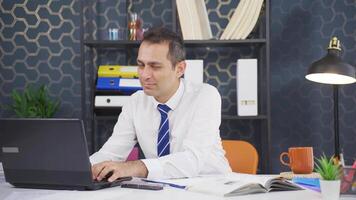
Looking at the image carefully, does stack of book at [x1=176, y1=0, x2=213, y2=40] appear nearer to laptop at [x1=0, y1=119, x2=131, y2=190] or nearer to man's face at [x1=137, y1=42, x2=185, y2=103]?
man's face at [x1=137, y1=42, x2=185, y2=103]

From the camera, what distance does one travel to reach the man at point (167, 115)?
225cm

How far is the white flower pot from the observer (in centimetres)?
151

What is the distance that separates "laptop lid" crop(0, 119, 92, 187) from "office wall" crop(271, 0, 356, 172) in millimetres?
2165

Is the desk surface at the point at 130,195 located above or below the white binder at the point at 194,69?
Answer: below

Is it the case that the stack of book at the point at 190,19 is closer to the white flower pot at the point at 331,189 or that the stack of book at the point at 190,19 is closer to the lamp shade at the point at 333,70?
the lamp shade at the point at 333,70

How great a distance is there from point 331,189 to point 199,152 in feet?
2.34

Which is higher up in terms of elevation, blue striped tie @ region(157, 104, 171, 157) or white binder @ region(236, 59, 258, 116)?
white binder @ region(236, 59, 258, 116)

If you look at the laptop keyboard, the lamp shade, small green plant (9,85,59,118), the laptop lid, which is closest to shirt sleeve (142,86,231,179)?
the laptop keyboard

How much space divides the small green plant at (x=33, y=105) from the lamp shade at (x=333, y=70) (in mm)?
1613

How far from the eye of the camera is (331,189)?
151cm

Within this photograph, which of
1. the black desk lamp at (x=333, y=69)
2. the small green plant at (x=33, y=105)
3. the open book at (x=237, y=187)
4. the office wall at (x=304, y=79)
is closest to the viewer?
the open book at (x=237, y=187)

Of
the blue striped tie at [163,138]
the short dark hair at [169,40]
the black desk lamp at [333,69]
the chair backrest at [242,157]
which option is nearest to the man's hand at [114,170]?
the blue striped tie at [163,138]

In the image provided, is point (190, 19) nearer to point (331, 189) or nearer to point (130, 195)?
point (130, 195)

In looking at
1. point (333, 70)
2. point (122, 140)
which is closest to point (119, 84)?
point (122, 140)
